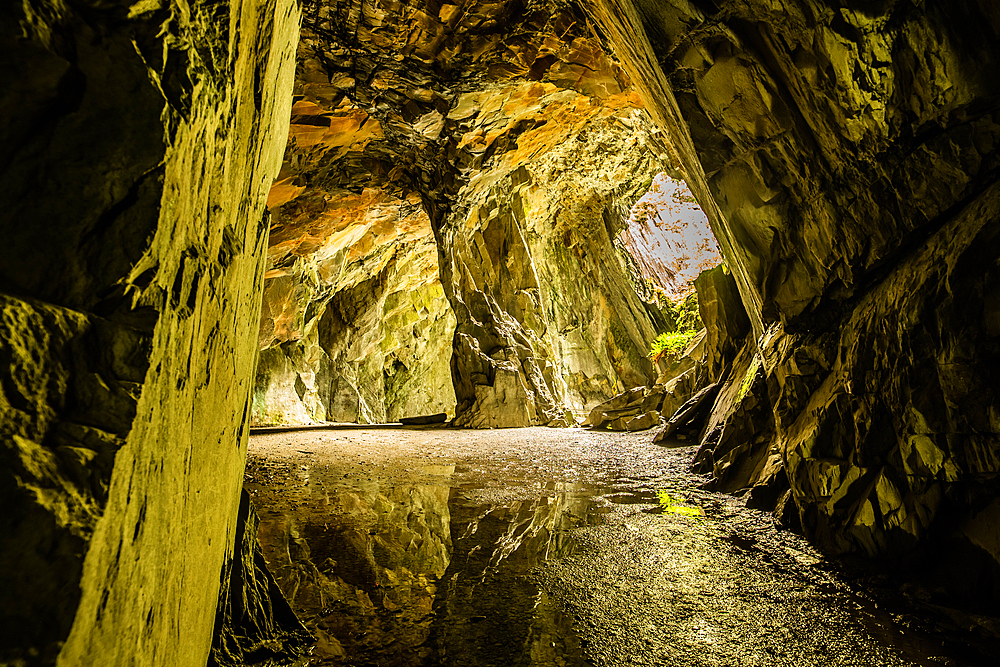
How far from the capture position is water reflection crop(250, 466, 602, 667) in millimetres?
1697

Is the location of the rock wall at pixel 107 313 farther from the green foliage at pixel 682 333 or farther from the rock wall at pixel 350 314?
the green foliage at pixel 682 333

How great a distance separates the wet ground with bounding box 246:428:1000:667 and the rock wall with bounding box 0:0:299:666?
96cm

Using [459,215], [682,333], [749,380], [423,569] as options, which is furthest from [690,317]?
[423,569]

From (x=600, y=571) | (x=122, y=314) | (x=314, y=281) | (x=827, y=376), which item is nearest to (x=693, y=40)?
(x=827, y=376)

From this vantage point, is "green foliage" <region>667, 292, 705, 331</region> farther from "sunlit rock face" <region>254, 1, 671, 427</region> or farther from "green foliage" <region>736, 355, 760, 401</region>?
"green foliage" <region>736, 355, 760, 401</region>

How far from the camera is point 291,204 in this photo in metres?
11.9

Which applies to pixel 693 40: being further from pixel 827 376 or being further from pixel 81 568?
pixel 81 568

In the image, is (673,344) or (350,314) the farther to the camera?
(350,314)

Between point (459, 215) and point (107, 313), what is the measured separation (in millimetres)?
12972

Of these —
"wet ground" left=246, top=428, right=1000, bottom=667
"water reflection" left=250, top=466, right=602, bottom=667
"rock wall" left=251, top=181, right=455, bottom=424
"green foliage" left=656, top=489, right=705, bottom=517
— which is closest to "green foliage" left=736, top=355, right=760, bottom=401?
"wet ground" left=246, top=428, right=1000, bottom=667

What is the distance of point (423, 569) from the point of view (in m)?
2.43

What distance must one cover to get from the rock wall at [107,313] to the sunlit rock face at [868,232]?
273cm

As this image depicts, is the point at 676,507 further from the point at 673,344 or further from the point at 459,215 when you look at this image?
the point at 459,215

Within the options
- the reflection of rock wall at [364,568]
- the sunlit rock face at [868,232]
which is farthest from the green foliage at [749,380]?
the reflection of rock wall at [364,568]
